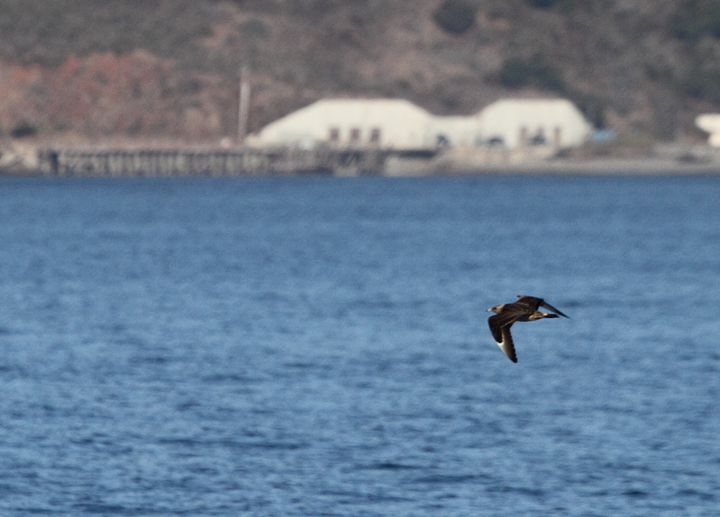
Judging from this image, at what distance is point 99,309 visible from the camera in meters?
57.9

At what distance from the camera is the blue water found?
2680 centimetres

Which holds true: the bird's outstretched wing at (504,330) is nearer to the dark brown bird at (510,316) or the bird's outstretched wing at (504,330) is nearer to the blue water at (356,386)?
the dark brown bird at (510,316)

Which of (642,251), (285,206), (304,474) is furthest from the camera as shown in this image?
(285,206)

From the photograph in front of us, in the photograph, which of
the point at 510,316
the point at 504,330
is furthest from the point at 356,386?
the point at 510,316

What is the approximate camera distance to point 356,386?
37.6 metres

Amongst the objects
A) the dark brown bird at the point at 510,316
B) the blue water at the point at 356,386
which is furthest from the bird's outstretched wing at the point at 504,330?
the blue water at the point at 356,386

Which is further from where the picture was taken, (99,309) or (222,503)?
(99,309)

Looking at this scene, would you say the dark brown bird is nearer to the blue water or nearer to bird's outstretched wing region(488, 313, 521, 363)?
bird's outstretched wing region(488, 313, 521, 363)

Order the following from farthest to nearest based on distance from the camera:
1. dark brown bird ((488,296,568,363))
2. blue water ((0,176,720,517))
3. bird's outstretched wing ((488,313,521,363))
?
blue water ((0,176,720,517))
bird's outstretched wing ((488,313,521,363))
dark brown bird ((488,296,568,363))

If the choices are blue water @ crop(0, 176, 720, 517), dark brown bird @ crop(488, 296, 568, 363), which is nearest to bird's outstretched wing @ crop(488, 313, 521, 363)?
dark brown bird @ crop(488, 296, 568, 363)

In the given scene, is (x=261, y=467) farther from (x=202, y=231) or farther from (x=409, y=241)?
(x=202, y=231)

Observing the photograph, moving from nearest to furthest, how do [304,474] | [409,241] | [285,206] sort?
[304,474], [409,241], [285,206]

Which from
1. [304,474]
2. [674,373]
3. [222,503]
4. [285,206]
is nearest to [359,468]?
[304,474]

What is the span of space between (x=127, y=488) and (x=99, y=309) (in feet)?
105
